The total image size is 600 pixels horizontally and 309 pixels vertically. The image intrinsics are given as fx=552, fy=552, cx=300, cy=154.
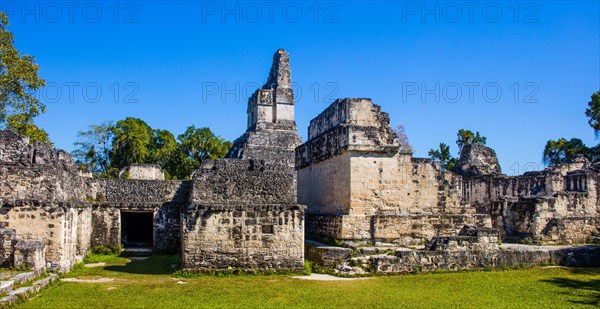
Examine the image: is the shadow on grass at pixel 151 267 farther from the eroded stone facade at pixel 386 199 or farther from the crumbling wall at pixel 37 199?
the eroded stone facade at pixel 386 199

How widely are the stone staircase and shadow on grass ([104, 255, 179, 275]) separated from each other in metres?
2.45

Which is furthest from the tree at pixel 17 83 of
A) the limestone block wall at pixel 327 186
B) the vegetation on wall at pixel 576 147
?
the vegetation on wall at pixel 576 147

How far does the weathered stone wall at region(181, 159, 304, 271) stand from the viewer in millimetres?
13430

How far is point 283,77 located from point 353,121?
22630 millimetres

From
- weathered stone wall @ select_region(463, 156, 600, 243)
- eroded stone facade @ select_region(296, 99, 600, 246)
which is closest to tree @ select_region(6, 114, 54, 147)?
eroded stone facade @ select_region(296, 99, 600, 246)

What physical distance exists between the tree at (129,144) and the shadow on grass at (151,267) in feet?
75.5

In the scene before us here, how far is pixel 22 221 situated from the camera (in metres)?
13.4

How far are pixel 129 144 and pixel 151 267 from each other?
→ 26.2 m

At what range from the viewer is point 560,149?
1469 inches

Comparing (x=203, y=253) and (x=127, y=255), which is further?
(x=127, y=255)

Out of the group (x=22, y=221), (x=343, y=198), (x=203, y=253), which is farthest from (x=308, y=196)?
(x=22, y=221)

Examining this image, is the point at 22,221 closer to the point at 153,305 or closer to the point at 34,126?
the point at 153,305

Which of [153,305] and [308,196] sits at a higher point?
[308,196]

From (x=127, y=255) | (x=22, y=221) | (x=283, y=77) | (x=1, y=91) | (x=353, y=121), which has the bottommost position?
(x=127, y=255)
